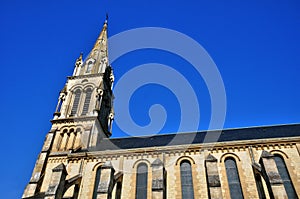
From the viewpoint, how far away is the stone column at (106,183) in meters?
15.8

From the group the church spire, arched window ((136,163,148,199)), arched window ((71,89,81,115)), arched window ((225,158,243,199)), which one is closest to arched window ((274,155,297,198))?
arched window ((225,158,243,199))

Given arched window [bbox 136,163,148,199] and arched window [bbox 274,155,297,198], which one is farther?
arched window [bbox 136,163,148,199]

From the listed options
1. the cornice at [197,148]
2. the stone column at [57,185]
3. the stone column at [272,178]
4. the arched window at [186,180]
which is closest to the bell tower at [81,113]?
the cornice at [197,148]

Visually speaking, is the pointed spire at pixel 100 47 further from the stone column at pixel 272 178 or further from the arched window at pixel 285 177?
the arched window at pixel 285 177

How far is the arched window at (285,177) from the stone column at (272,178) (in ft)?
6.76

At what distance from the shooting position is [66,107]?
27312 millimetres

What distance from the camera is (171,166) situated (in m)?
18.8

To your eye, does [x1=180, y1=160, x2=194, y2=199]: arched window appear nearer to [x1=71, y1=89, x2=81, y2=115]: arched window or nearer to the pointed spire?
[x1=71, y1=89, x2=81, y2=115]: arched window

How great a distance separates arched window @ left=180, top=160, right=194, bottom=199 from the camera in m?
17.2

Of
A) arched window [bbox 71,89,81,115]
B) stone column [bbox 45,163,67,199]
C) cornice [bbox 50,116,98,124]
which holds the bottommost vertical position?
stone column [bbox 45,163,67,199]

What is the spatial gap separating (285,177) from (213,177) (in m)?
5.49

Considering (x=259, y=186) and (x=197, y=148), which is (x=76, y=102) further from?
(x=259, y=186)

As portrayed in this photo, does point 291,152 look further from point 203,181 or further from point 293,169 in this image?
point 203,181

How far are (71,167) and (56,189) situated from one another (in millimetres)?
3921
